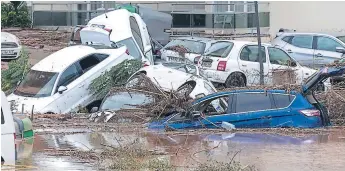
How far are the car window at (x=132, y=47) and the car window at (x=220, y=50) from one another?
1.86 metres

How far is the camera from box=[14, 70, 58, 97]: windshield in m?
16.8

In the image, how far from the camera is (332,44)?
73.9 feet

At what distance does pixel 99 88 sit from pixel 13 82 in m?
3.05

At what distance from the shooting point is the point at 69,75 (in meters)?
17.2

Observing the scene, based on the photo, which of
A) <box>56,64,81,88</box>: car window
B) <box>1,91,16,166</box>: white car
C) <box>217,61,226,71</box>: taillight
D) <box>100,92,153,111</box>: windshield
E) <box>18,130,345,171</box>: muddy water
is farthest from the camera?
<box>217,61,226,71</box>: taillight

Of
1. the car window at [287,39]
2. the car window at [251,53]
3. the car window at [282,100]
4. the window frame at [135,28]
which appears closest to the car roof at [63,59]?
the window frame at [135,28]

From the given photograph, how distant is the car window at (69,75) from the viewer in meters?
17.0

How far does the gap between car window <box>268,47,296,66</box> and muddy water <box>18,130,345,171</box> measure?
19.3 ft

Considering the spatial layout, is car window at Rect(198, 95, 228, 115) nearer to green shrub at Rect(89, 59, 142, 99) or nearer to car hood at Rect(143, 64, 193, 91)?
car hood at Rect(143, 64, 193, 91)

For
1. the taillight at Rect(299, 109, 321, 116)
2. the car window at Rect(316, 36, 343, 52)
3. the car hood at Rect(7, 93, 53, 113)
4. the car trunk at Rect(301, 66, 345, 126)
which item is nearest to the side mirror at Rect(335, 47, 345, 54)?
the car window at Rect(316, 36, 343, 52)

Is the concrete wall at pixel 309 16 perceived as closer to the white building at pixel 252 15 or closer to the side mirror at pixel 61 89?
the white building at pixel 252 15

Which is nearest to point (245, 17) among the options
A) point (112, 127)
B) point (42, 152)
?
point (112, 127)

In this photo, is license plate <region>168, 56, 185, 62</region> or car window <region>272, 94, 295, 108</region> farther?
license plate <region>168, 56, 185, 62</region>

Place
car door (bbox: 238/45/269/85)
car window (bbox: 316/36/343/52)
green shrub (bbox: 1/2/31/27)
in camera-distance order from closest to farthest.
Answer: car door (bbox: 238/45/269/85)
car window (bbox: 316/36/343/52)
green shrub (bbox: 1/2/31/27)
